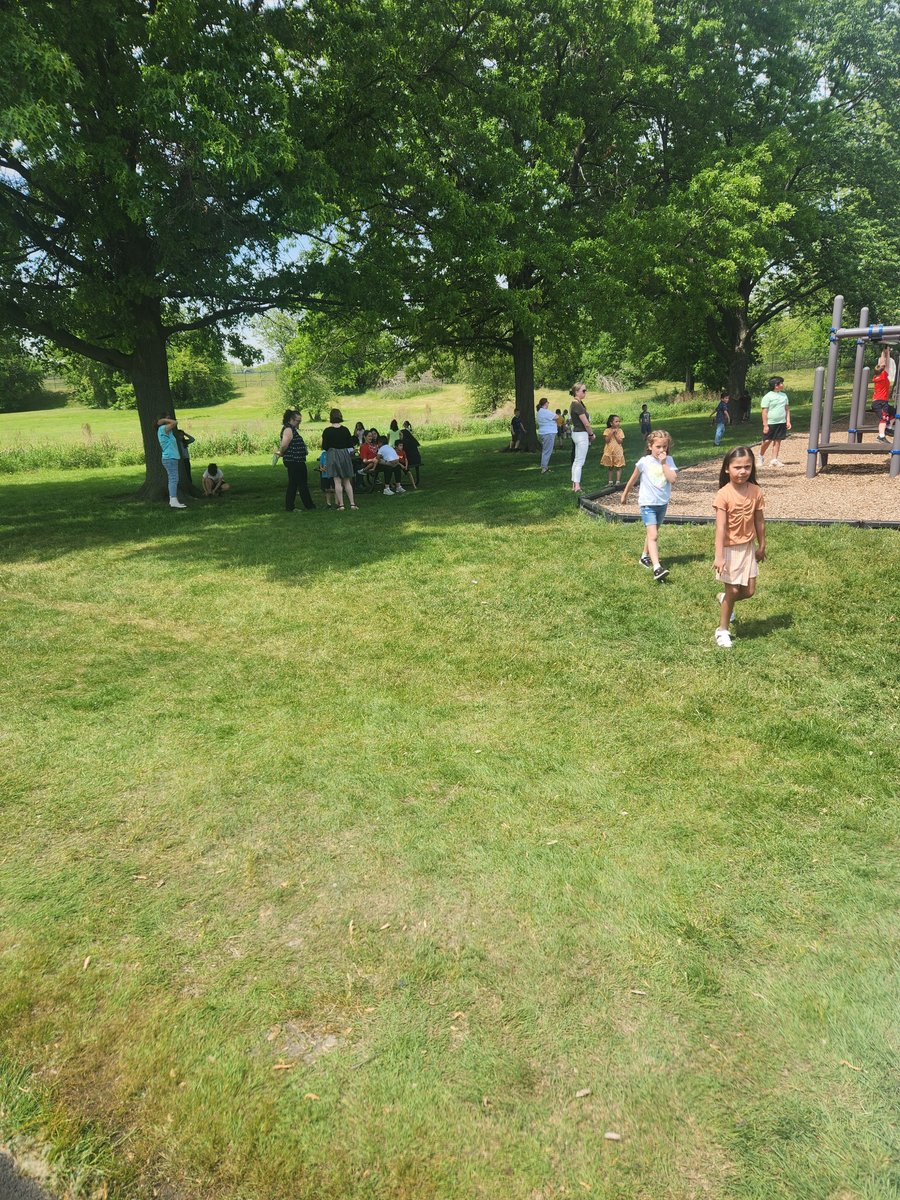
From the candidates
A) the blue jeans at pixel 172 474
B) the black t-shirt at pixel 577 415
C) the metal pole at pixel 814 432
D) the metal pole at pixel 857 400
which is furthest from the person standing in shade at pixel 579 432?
the blue jeans at pixel 172 474

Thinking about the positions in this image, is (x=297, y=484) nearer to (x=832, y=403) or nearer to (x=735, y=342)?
(x=832, y=403)

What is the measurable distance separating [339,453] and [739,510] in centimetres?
938

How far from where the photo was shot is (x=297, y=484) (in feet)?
48.9

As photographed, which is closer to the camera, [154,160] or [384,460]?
[154,160]

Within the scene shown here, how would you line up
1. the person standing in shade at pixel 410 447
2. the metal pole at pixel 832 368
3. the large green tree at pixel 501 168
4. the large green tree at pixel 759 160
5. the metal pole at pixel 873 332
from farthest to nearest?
the large green tree at pixel 759 160 < the person standing in shade at pixel 410 447 < the large green tree at pixel 501 168 < the metal pole at pixel 832 368 < the metal pole at pixel 873 332

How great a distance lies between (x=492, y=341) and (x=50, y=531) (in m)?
15.7

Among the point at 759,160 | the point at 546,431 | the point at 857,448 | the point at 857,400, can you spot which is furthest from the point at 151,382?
the point at 759,160

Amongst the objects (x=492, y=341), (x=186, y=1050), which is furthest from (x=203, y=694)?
(x=492, y=341)

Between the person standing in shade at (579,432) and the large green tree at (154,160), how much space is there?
5.51 meters

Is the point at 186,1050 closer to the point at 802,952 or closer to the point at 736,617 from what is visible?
the point at 802,952

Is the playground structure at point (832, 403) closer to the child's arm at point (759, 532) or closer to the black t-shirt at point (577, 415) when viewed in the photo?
the black t-shirt at point (577, 415)

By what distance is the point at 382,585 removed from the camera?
932 cm

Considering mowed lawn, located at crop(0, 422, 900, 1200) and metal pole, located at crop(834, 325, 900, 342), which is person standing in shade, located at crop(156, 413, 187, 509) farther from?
metal pole, located at crop(834, 325, 900, 342)

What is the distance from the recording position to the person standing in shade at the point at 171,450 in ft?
50.5
